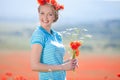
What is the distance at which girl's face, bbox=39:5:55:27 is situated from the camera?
164 cm

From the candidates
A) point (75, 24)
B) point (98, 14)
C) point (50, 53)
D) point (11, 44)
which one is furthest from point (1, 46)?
point (50, 53)

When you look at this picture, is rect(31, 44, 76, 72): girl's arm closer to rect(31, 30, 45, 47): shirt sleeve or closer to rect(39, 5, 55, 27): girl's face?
rect(31, 30, 45, 47): shirt sleeve

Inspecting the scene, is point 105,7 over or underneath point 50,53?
over

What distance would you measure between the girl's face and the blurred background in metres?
1.12

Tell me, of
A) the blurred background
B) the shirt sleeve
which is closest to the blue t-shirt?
the shirt sleeve

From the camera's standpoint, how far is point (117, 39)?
2.92 meters

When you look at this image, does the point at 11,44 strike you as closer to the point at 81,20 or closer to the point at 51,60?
the point at 81,20

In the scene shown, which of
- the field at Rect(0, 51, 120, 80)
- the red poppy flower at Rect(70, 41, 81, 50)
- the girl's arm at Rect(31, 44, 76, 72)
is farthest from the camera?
the field at Rect(0, 51, 120, 80)

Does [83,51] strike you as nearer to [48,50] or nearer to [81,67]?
[81,67]

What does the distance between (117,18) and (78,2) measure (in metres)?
0.40

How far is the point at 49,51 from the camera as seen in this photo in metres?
1.59

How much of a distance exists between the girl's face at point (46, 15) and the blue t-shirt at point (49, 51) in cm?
4

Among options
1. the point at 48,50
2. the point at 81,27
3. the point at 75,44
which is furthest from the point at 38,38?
the point at 81,27

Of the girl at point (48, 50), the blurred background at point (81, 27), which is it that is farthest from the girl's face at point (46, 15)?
the blurred background at point (81, 27)
